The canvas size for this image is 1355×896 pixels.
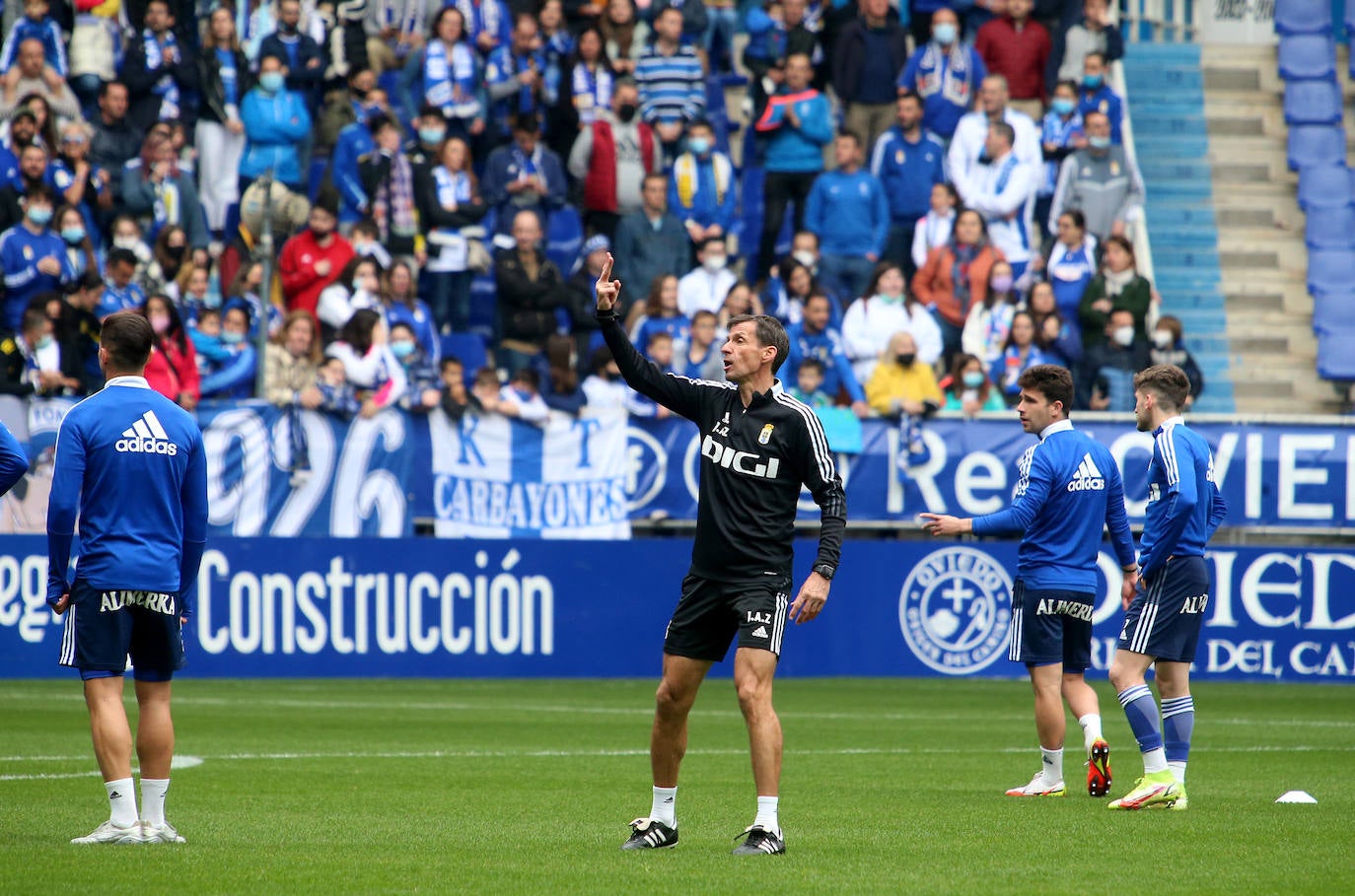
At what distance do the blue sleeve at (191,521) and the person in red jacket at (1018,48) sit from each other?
17.9 meters

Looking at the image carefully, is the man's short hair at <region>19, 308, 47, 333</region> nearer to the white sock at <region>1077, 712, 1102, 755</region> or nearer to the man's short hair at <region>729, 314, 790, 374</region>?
the white sock at <region>1077, 712, 1102, 755</region>

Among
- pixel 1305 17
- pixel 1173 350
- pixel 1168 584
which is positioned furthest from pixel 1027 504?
pixel 1305 17

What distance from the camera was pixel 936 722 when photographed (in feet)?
51.7

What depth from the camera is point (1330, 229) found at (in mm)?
25953

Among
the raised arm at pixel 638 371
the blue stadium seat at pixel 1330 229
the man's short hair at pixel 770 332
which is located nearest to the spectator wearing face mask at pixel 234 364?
the raised arm at pixel 638 371

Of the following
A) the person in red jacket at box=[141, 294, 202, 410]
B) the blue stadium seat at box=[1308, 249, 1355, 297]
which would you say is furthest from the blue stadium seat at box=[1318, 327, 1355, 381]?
the person in red jacket at box=[141, 294, 202, 410]

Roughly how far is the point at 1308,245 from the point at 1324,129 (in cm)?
203

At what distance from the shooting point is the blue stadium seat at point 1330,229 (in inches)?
1016

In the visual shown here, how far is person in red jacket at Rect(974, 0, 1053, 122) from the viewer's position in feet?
81.3

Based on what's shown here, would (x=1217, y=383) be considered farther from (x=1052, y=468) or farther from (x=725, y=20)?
(x=1052, y=468)

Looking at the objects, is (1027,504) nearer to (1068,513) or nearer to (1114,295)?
(1068,513)

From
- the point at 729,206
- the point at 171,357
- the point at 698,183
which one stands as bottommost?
the point at 171,357

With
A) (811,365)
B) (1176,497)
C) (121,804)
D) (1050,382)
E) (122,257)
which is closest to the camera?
(121,804)

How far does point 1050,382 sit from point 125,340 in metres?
4.93
